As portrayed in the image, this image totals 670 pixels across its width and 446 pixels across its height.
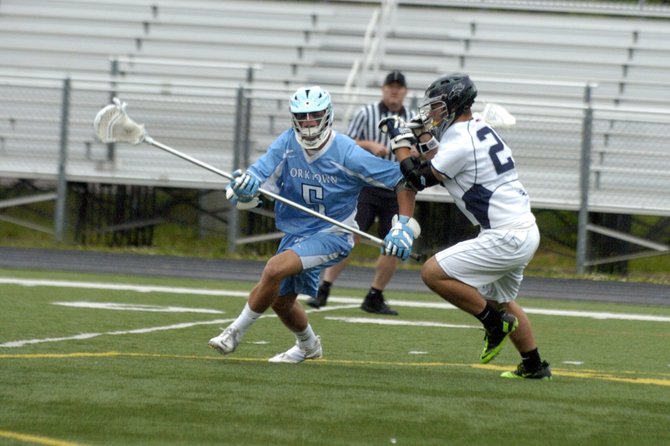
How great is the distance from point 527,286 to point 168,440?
373 inches

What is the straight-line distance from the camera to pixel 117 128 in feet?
24.3

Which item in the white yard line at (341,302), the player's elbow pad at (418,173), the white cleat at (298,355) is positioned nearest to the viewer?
the player's elbow pad at (418,173)

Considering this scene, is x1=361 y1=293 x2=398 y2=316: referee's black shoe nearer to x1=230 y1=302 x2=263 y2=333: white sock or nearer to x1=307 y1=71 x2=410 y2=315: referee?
x1=307 y1=71 x2=410 y2=315: referee

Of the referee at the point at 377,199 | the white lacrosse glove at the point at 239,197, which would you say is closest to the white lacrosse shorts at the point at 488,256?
the white lacrosse glove at the point at 239,197

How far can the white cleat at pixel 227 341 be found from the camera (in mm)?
7059

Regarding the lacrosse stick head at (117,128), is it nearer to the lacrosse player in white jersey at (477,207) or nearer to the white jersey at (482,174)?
the lacrosse player in white jersey at (477,207)

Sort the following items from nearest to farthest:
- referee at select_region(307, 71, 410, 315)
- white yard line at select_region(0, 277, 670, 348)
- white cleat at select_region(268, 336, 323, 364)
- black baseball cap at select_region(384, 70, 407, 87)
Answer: white cleat at select_region(268, 336, 323, 364) < white yard line at select_region(0, 277, 670, 348) < referee at select_region(307, 71, 410, 315) < black baseball cap at select_region(384, 70, 407, 87)

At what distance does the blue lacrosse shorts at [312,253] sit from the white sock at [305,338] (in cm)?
24

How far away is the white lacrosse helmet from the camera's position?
7000 mm

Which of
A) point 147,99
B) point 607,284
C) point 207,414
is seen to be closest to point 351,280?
point 607,284

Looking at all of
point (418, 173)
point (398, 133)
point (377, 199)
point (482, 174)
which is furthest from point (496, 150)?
point (377, 199)

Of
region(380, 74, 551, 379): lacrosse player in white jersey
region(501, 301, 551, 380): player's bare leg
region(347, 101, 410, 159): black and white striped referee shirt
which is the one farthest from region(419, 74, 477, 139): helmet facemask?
region(347, 101, 410, 159): black and white striped referee shirt

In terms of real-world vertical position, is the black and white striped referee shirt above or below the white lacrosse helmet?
below

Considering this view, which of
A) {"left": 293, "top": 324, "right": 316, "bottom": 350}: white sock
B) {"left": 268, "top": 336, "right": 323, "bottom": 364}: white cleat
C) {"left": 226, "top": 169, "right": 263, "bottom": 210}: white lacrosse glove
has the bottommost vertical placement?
{"left": 268, "top": 336, "right": 323, "bottom": 364}: white cleat
